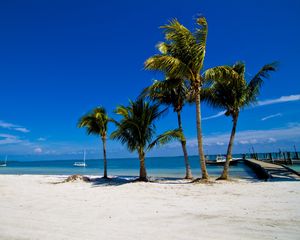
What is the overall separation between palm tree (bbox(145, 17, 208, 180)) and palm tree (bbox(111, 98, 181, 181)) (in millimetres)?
3009

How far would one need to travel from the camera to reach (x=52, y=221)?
5.31 m

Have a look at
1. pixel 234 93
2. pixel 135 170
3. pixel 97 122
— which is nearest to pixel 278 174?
pixel 234 93

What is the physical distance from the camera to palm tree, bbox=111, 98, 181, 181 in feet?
47.6

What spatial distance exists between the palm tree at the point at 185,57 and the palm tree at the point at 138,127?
9.87 feet

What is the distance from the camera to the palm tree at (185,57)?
12.2m

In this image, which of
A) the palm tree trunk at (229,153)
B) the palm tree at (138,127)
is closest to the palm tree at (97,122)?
the palm tree at (138,127)

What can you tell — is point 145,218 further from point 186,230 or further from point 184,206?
point 184,206

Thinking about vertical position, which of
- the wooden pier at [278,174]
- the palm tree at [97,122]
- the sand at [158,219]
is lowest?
the sand at [158,219]

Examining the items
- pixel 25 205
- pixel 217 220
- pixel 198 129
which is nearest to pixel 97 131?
pixel 198 129

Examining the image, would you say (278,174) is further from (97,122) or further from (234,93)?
(97,122)

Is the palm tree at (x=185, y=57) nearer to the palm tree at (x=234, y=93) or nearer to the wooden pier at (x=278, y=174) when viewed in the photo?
the palm tree at (x=234, y=93)

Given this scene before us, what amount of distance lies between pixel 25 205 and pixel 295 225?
6798mm

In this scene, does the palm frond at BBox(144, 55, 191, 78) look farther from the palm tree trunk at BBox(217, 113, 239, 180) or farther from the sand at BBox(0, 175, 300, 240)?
the sand at BBox(0, 175, 300, 240)

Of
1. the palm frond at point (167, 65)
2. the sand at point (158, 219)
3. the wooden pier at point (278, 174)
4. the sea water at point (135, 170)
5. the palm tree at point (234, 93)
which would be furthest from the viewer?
the sea water at point (135, 170)
